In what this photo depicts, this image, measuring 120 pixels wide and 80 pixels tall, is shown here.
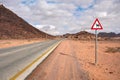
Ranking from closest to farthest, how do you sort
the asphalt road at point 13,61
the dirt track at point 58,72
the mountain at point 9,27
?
1. the dirt track at point 58,72
2. the asphalt road at point 13,61
3. the mountain at point 9,27

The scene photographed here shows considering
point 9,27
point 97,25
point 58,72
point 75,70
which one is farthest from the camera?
point 9,27

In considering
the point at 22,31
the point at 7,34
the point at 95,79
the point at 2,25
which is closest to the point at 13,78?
the point at 95,79

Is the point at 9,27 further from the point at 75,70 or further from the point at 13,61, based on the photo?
the point at 75,70

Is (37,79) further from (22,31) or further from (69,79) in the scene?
(22,31)

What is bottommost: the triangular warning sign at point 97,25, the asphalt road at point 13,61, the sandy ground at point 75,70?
the sandy ground at point 75,70

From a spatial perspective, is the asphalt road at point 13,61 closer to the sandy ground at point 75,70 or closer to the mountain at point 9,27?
the sandy ground at point 75,70

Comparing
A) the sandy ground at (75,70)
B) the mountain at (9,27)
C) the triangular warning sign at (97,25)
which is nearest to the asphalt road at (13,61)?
the sandy ground at (75,70)

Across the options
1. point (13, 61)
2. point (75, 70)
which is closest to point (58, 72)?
point (75, 70)

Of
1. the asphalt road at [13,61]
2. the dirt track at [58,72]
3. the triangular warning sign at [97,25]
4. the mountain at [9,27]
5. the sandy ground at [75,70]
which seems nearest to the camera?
the dirt track at [58,72]

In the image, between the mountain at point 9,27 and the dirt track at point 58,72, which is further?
the mountain at point 9,27

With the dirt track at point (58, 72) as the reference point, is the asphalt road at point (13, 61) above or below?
above

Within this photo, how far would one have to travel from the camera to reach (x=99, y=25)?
14562 millimetres

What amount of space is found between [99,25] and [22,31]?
6041 inches

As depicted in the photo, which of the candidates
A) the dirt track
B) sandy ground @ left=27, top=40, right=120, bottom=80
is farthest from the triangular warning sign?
the dirt track
